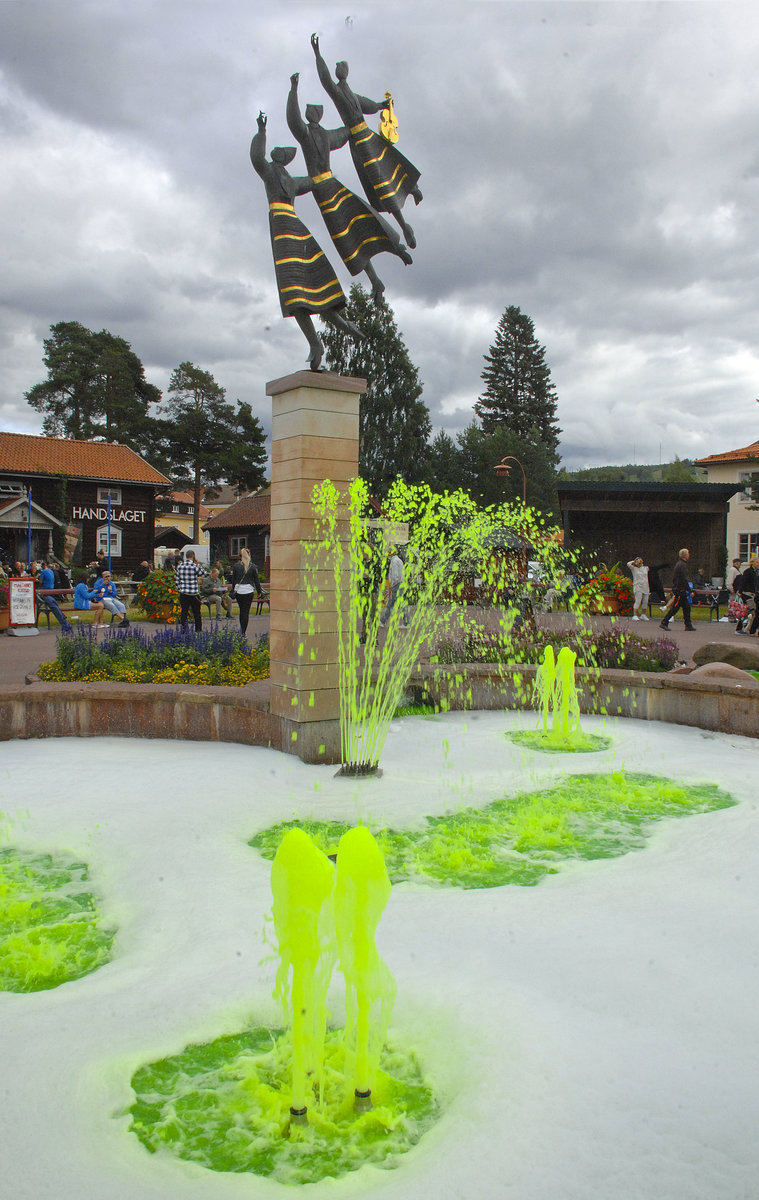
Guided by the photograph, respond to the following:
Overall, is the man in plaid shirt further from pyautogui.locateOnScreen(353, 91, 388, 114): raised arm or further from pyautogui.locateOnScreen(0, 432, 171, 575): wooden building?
pyautogui.locateOnScreen(0, 432, 171, 575): wooden building

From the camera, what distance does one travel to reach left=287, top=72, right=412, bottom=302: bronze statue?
638 cm

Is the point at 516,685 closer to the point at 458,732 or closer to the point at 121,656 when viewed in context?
the point at 458,732

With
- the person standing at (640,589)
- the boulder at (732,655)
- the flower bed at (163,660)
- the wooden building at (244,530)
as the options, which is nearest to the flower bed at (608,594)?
the person standing at (640,589)

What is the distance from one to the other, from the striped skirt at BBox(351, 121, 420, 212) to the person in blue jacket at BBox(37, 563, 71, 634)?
11.4 m

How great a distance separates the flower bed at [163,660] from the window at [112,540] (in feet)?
102

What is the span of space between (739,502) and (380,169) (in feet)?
135

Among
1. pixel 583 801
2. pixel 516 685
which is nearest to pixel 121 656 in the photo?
pixel 516 685

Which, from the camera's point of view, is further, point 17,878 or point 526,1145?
point 17,878

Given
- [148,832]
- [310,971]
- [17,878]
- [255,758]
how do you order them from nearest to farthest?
[310,971] → [17,878] → [148,832] → [255,758]

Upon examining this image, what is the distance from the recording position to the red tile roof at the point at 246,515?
48.6 m

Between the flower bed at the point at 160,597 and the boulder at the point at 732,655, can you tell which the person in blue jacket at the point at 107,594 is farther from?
the boulder at the point at 732,655

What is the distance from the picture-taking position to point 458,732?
7.54 metres

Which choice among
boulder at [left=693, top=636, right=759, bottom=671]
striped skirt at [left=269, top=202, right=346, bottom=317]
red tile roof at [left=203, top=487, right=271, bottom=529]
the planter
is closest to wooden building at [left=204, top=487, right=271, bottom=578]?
red tile roof at [left=203, top=487, right=271, bottom=529]

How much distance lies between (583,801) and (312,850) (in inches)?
138
